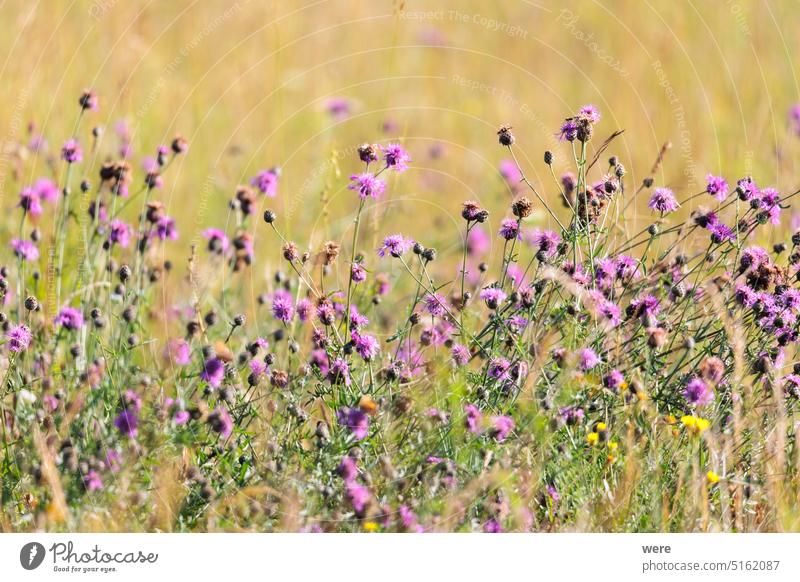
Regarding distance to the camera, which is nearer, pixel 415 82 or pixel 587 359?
pixel 587 359

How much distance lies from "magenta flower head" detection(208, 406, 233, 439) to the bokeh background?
5.61ft

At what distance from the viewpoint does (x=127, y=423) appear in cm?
Result: 226

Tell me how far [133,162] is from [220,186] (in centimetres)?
41

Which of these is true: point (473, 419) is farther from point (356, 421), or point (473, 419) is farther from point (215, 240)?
point (215, 240)

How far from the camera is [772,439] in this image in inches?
90.1

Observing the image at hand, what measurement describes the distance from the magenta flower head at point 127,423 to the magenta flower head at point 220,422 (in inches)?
7.4

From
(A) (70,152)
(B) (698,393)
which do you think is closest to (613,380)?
(B) (698,393)

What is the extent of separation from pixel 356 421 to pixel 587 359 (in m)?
0.54

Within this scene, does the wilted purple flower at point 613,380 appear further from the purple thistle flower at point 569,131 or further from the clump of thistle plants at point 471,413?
the purple thistle flower at point 569,131

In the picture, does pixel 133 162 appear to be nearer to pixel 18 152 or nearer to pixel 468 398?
pixel 18 152
